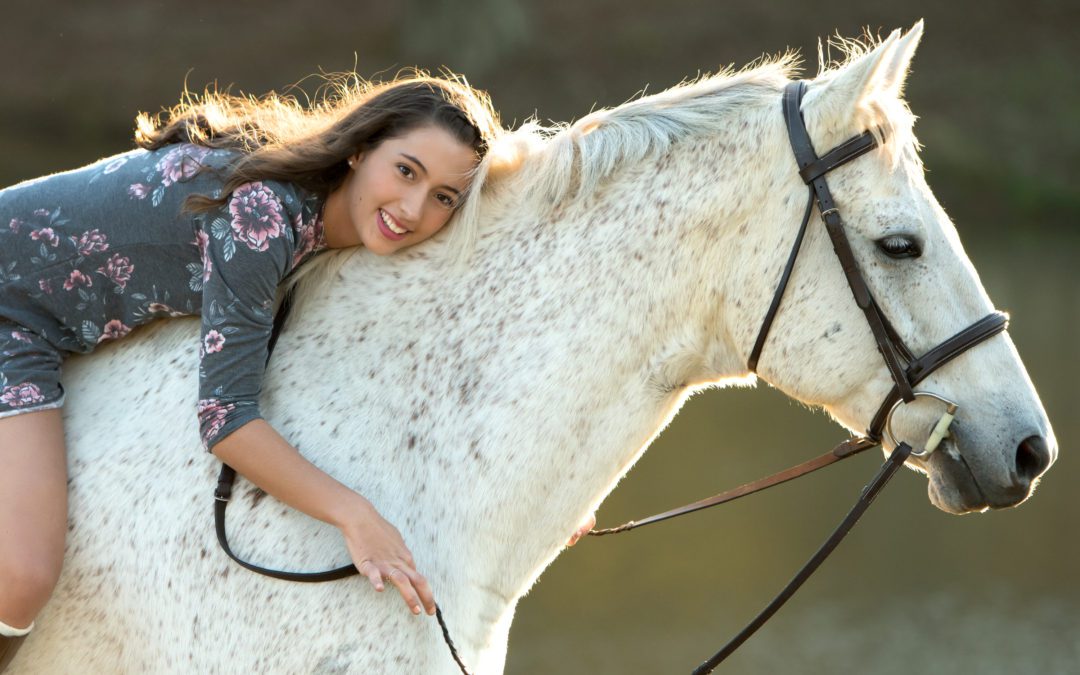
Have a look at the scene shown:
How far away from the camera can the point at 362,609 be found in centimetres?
198

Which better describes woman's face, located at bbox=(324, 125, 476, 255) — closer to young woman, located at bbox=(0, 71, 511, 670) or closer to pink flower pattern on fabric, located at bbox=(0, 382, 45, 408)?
young woman, located at bbox=(0, 71, 511, 670)

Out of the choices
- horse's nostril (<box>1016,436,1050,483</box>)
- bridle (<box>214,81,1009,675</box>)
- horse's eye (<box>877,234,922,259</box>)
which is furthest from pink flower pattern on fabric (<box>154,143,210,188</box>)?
horse's nostril (<box>1016,436,1050,483</box>)

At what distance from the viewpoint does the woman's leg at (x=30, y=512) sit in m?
1.99

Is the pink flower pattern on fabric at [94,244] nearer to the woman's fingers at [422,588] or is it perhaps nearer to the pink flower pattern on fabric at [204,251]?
the pink flower pattern on fabric at [204,251]

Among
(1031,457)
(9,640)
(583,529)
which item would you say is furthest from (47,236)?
(1031,457)

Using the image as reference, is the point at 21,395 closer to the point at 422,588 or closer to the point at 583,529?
the point at 422,588

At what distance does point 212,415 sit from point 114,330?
0.40m

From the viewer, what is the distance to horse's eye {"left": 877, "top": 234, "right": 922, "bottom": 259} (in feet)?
6.41

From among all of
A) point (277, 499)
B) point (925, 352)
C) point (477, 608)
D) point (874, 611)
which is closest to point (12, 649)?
point (277, 499)

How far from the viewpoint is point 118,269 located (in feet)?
7.06

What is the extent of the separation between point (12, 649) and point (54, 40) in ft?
58.7

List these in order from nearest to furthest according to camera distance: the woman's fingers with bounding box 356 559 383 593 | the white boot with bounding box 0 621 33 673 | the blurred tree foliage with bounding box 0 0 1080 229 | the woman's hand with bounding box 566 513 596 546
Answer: the woman's fingers with bounding box 356 559 383 593
the white boot with bounding box 0 621 33 673
the woman's hand with bounding box 566 513 596 546
the blurred tree foliage with bounding box 0 0 1080 229

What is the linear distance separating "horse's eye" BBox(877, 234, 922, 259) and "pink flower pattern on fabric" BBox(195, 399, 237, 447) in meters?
1.14

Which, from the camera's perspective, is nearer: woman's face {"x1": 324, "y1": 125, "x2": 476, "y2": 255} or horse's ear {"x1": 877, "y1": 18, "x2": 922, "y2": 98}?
horse's ear {"x1": 877, "y1": 18, "x2": 922, "y2": 98}
